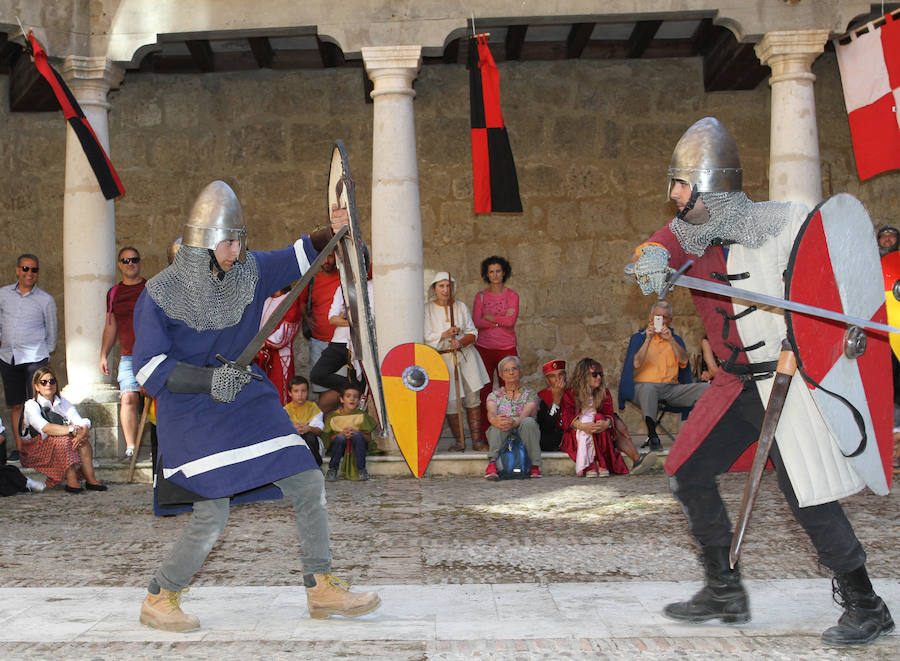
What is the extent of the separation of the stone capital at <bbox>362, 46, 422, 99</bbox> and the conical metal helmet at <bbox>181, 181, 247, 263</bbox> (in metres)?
5.30

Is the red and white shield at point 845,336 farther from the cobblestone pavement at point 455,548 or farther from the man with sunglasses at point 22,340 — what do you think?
the man with sunglasses at point 22,340

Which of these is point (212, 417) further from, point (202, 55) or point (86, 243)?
point (202, 55)

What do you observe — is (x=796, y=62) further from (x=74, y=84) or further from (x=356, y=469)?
(x=74, y=84)

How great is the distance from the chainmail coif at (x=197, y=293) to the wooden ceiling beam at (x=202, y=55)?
7042 millimetres

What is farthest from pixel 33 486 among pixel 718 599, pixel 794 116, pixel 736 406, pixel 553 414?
pixel 794 116

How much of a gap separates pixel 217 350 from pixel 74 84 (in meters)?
6.07

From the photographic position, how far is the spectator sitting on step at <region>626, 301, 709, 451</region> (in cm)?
846

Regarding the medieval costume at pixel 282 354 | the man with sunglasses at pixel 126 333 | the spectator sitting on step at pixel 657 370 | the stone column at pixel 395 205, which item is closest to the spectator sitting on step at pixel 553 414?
the spectator sitting on step at pixel 657 370

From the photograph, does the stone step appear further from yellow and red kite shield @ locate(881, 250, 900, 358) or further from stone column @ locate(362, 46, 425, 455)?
yellow and red kite shield @ locate(881, 250, 900, 358)

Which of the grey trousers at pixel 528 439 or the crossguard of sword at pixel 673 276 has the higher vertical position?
the crossguard of sword at pixel 673 276

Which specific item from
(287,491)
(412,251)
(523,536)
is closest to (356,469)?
(412,251)

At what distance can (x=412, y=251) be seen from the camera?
8.75 metres

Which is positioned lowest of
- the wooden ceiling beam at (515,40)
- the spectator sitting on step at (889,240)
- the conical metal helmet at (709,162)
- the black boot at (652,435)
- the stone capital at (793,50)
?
the black boot at (652,435)

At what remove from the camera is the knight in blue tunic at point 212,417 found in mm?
3562
